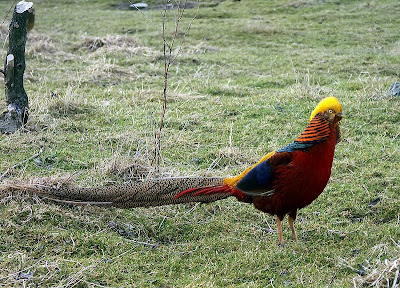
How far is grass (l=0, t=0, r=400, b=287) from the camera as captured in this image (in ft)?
10.7

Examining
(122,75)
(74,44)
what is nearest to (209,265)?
(122,75)

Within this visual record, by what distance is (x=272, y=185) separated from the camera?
135 inches

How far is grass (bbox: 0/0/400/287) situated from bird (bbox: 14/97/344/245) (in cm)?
18

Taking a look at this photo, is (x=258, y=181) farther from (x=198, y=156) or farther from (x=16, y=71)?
(x=16, y=71)

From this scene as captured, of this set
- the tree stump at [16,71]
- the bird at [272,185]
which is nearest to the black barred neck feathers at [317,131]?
the bird at [272,185]

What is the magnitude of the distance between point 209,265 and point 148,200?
705 mm

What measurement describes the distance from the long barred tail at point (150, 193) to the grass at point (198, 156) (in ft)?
0.43

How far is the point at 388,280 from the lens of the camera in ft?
9.32

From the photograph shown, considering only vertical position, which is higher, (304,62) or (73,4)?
(73,4)

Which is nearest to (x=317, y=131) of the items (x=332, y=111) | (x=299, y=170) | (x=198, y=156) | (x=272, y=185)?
(x=332, y=111)

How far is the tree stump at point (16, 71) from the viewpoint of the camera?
5388 millimetres

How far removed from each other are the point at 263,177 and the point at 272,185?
8cm

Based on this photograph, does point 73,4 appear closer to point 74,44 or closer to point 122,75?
point 74,44

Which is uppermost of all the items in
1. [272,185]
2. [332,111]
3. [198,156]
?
[332,111]
